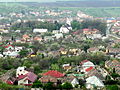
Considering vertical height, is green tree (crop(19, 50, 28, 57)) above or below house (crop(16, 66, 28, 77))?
below

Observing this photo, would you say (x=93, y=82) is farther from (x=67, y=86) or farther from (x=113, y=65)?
(x=113, y=65)

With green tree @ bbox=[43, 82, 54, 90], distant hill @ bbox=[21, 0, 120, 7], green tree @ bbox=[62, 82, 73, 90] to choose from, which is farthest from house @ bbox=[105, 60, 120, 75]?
distant hill @ bbox=[21, 0, 120, 7]

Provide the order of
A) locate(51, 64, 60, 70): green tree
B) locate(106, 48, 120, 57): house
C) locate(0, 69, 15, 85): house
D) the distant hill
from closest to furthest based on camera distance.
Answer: locate(0, 69, 15, 85): house < locate(51, 64, 60, 70): green tree < locate(106, 48, 120, 57): house < the distant hill

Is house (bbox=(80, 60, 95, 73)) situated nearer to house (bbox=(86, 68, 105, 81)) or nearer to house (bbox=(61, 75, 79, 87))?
house (bbox=(86, 68, 105, 81))

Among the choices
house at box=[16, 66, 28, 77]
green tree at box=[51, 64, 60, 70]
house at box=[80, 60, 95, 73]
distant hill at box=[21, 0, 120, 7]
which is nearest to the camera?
house at box=[16, 66, 28, 77]

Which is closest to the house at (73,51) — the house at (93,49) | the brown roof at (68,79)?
the house at (93,49)

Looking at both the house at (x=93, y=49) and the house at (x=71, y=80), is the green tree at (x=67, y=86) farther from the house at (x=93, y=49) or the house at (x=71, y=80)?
the house at (x=93, y=49)

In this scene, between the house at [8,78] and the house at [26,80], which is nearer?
the house at [8,78]

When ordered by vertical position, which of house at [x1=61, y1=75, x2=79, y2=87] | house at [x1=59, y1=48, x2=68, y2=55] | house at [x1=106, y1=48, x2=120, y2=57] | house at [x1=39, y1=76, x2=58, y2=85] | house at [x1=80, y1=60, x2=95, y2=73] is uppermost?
house at [x1=61, y1=75, x2=79, y2=87]
